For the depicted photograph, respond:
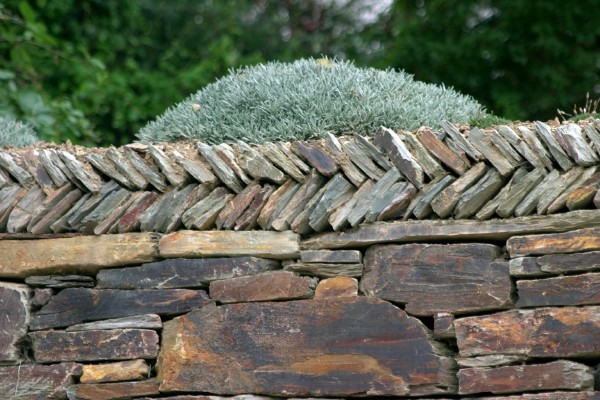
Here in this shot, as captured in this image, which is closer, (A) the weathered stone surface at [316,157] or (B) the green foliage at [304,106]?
(A) the weathered stone surface at [316,157]

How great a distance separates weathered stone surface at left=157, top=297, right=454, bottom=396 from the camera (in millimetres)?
3697

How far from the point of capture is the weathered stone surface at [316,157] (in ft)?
12.9

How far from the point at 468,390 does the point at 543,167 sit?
36.3 inches

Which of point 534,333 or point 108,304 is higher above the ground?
point 108,304

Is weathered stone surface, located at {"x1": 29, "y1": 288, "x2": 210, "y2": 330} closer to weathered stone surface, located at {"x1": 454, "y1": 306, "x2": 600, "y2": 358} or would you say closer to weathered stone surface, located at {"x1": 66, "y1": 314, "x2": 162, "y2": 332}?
weathered stone surface, located at {"x1": 66, "y1": 314, "x2": 162, "y2": 332}

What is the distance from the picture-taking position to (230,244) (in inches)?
160

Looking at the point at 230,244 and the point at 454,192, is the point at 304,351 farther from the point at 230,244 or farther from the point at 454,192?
the point at 454,192

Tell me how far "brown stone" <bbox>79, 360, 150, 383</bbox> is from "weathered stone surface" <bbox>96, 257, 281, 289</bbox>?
35 cm

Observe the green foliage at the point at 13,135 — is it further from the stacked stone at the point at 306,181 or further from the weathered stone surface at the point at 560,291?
the weathered stone surface at the point at 560,291

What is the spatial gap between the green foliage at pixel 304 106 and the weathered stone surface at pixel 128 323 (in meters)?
0.97

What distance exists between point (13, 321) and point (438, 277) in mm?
2072

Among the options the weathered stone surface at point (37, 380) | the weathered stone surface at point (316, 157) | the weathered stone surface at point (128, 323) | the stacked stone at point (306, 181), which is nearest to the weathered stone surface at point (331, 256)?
the stacked stone at point (306, 181)

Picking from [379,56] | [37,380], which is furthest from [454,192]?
[379,56]

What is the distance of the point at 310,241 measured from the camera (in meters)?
3.94
